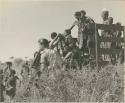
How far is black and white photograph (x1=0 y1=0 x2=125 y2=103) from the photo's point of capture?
193 cm

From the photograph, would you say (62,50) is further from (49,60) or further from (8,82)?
(8,82)

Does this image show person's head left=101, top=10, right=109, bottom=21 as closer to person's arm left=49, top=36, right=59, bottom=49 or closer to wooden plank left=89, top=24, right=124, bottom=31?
wooden plank left=89, top=24, right=124, bottom=31

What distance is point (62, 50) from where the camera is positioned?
1979mm

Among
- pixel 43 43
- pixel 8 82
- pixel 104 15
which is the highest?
pixel 104 15

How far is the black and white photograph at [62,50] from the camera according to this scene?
6.33 ft

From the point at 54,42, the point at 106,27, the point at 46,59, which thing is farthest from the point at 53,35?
the point at 106,27

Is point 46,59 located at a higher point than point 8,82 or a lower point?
higher

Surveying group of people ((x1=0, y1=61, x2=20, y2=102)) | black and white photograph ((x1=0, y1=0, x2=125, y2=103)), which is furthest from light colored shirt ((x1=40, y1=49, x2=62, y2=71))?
group of people ((x1=0, y1=61, x2=20, y2=102))

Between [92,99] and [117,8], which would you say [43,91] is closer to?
[92,99]

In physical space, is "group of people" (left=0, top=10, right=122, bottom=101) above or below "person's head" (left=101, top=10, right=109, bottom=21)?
below

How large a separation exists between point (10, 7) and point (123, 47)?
750 mm

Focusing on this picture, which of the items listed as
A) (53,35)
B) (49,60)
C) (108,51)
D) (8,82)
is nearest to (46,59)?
(49,60)

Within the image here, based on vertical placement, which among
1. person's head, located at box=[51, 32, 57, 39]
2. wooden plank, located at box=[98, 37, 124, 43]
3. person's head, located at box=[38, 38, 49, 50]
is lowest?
person's head, located at box=[38, 38, 49, 50]

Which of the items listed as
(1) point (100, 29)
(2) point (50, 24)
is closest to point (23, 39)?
(2) point (50, 24)
